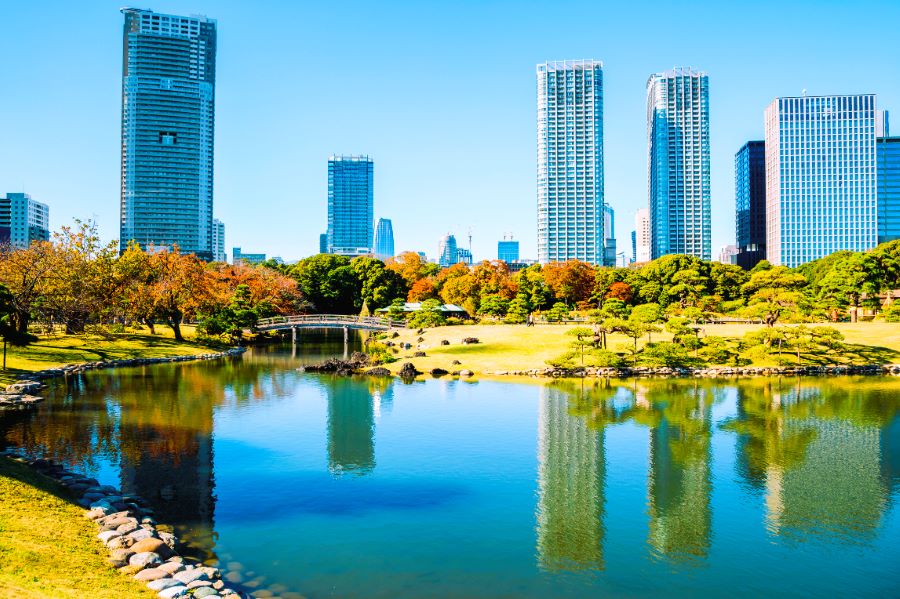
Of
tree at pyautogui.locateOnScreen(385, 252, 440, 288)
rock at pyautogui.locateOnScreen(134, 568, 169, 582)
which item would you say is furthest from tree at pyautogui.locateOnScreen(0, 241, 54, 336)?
tree at pyautogui.locateOnScreen(385, 252, 440, 288)

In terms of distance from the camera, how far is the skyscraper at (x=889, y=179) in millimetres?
144500

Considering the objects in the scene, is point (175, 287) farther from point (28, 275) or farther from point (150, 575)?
point (150, 575)

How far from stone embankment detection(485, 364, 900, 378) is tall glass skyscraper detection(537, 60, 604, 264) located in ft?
363

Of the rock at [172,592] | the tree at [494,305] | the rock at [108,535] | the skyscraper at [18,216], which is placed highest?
the skyscraper at [18,216]

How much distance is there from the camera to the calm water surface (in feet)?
47.4

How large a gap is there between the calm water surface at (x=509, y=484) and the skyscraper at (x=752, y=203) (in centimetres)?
14681

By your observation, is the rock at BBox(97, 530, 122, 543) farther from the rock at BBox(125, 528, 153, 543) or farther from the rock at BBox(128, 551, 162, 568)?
the rock at BBox(128, 551, 162, 568)

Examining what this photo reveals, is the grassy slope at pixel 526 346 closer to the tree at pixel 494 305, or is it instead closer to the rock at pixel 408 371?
the rock at pixel 408 371

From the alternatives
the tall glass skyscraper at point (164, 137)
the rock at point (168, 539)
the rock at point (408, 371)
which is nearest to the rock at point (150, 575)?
the rock at point (168, 539)

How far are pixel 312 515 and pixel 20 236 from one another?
20259 centimetres

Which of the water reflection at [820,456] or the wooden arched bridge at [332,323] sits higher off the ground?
the wooden arched bridge at [332,323]

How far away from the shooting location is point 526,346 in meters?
51.2

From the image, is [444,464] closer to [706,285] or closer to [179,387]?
[179,387]

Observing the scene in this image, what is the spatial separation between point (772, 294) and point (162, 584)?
58.7 metres
